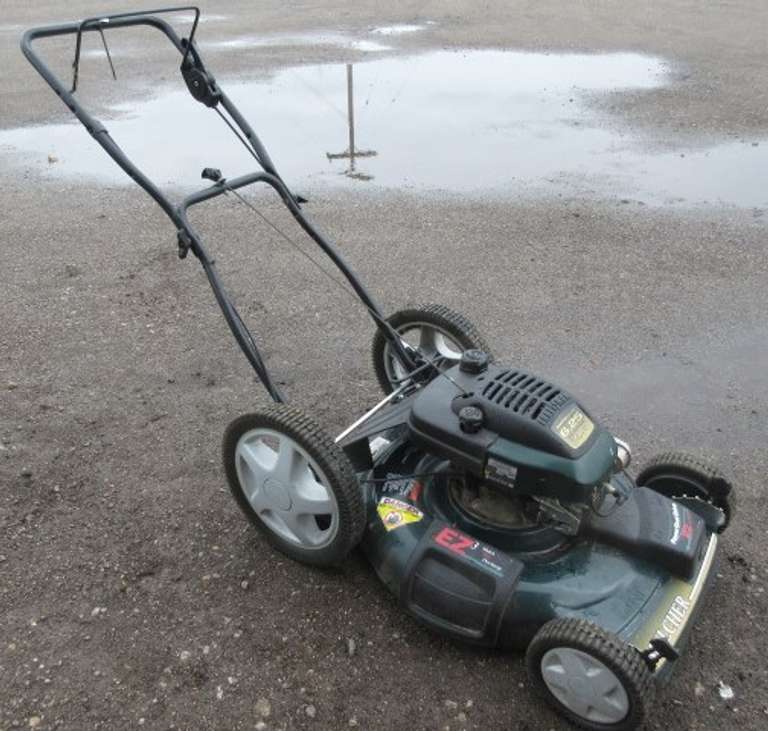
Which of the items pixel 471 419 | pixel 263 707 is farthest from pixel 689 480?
pixel 263 707

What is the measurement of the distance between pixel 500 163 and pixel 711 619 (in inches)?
195

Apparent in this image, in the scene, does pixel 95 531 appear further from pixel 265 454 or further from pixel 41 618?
pixel 265 454

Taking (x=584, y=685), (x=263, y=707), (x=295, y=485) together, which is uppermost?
(x=295, y=485)

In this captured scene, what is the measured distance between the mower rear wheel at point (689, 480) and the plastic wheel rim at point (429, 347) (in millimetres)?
881

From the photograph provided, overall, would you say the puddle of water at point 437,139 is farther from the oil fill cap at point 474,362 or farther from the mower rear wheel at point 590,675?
the mower rear wheel at point 590,675

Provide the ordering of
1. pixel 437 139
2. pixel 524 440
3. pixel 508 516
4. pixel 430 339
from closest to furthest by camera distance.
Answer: pixel 524 440, pixel 508 516, pixel 430 339, pixel 437 139

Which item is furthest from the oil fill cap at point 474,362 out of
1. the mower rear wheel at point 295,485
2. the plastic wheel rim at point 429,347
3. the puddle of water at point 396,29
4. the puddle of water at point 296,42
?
the puddle of water at point 396,29

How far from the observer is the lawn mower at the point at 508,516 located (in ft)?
7.36

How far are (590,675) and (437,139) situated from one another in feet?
19.9

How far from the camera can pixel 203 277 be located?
5.01m

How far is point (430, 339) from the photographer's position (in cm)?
336

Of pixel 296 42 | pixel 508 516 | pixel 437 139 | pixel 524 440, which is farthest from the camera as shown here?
pixel 296 42

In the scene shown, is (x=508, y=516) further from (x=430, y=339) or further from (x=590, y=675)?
(x=430, y=339)

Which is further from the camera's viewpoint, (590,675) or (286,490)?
(286,490)
